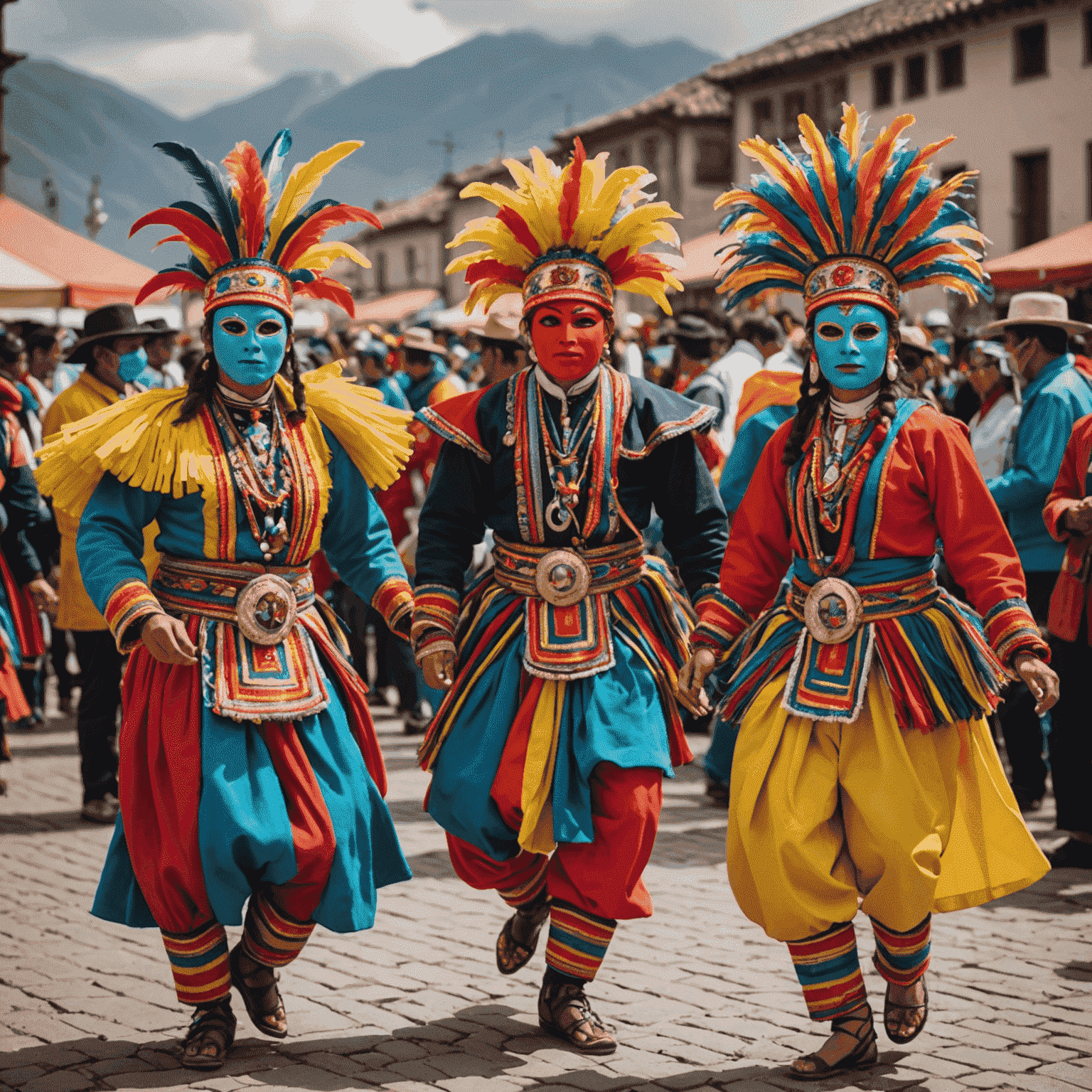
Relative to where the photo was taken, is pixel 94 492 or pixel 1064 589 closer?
pixel 94 492

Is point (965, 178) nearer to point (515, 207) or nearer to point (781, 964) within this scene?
point (515, 207)

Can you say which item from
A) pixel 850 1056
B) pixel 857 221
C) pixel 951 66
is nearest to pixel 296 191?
pixel 857 221

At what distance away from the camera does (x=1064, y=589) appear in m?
6.40

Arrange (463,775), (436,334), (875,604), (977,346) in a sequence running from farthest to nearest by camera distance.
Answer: (436,334) → (977,346) → (463,775) → (875,604)

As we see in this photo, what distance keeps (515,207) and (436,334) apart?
11.1 metres

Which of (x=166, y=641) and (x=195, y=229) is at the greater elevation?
(x=195, y=229)

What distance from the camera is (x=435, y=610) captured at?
15.3 feet

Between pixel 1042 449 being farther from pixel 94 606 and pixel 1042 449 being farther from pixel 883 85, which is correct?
pixel 883 85

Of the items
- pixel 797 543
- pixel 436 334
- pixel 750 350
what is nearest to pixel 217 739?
pixel 797 543

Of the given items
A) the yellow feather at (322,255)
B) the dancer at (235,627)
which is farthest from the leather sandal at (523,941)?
the yellow feather at (322,255)

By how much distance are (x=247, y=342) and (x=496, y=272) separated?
807 millimetres

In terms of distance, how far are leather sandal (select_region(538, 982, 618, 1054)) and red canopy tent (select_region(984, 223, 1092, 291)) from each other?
31.0ft

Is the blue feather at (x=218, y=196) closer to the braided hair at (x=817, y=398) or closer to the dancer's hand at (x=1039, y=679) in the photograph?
the braided hair at (x=817, y=398)

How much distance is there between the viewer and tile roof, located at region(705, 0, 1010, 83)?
103 ft
